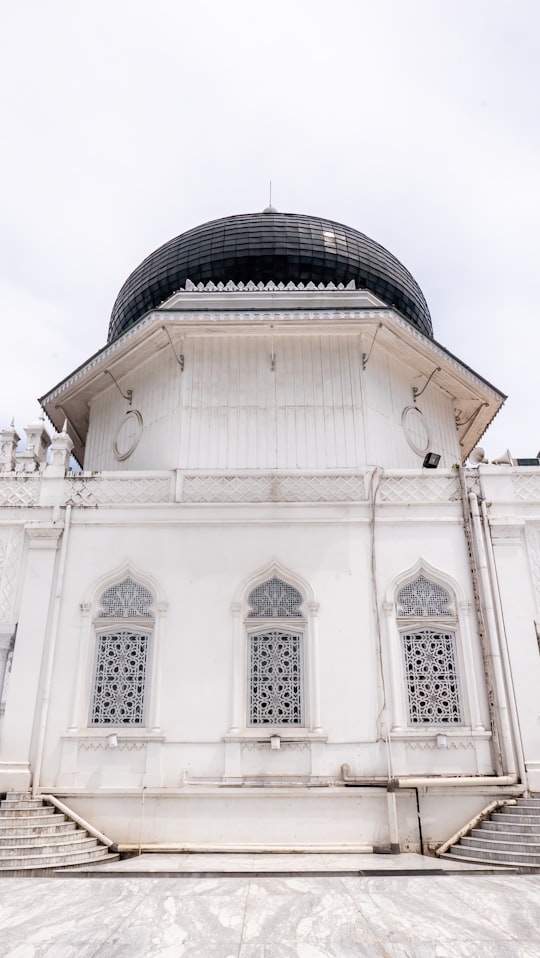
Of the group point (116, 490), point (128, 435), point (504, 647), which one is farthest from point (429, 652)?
point (128, 435)

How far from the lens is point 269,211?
41.1ft

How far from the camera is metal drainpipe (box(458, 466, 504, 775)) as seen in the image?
7.70 meters

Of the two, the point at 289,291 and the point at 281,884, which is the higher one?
the point at 289,291

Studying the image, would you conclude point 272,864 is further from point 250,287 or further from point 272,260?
point 272,260

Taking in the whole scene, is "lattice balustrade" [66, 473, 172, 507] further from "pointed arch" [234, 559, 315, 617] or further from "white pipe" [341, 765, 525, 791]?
"white pipe" [341, 765, 525, 791]

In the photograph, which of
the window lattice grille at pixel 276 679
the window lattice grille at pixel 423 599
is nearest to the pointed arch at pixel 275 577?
the window lattice grille at pixel 276 679

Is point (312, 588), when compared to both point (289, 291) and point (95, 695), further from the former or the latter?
point (289, 291)

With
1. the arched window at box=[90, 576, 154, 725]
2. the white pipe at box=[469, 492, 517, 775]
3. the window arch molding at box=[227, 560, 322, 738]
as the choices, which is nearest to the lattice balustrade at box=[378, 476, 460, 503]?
the white pipe at box=[469, 492, 517, 775]

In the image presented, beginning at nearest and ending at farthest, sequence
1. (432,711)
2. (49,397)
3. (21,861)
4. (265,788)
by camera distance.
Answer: (21,861), (265,788), (432,711), (49,397)

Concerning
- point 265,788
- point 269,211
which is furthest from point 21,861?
point 269,211

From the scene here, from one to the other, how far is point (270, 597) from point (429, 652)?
2100mm

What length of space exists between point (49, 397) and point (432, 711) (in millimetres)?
8046

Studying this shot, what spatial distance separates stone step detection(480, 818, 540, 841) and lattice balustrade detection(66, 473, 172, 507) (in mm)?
5415

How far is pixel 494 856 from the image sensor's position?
6.44 metres
